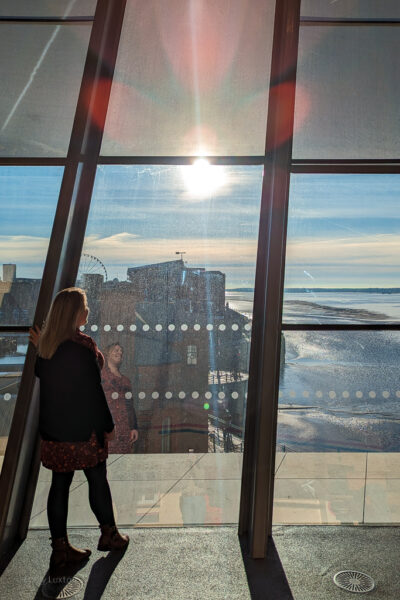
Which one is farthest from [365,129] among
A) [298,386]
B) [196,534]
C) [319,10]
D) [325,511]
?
[196,534]

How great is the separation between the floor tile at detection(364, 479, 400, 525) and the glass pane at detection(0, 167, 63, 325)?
2.42 metres

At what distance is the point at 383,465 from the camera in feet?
11.5

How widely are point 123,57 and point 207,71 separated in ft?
2.03

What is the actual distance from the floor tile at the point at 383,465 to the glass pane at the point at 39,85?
2.88 metres

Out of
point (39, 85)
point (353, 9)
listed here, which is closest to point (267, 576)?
point (39, 85)

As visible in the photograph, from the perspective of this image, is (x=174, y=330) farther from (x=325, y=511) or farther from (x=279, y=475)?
(x=325, y=511)

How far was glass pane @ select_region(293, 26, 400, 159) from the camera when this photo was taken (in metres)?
3.79

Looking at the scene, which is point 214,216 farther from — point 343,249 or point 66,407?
point 66,407

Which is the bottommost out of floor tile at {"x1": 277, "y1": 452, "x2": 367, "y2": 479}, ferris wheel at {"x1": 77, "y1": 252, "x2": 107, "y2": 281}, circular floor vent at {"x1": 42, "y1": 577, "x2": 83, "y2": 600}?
circular floor vent at {"x1": 42, "y1": 577, "x2": 83, "y2": 600}

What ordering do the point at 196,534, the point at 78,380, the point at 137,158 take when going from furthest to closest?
1. the point at 137,158
2. the point at 196,534
3. the point at 78,380

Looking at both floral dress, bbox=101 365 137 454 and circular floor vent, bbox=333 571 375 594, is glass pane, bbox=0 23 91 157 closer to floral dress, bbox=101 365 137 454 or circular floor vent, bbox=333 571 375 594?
floral dress, bbox=101 365 137 454

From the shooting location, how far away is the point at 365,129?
3820mm

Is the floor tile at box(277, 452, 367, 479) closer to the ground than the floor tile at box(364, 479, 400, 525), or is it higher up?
higher up

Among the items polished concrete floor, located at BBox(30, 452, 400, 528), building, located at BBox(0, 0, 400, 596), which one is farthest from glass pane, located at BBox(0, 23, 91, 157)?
polished concrete floor, located at BBox(30, 452, 400, 528)
